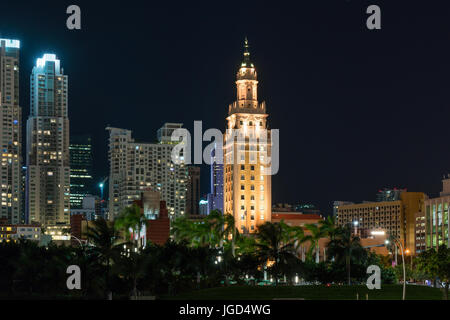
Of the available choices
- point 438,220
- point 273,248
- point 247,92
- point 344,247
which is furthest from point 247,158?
point 273,248

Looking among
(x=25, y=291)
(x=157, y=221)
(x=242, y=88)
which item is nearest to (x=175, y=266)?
(x=25, y=291)

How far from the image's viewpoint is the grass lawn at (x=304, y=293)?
254 feet

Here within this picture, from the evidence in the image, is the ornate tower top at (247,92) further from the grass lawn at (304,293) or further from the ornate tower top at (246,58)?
the grass lawn at (304,293)

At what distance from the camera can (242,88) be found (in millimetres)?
167500

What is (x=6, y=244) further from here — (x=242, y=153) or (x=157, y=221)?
(x=242, y=153)

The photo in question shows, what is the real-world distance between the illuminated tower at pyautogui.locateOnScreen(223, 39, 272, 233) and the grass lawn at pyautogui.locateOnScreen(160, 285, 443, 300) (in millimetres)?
80149

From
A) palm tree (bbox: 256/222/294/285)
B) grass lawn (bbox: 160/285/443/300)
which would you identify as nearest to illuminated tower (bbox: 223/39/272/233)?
palm tree (bbox: 256/222/294/285)

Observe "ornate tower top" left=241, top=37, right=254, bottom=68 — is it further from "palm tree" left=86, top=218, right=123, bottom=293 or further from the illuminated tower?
"palm tree" left=86, top=218, right=123, bottom=293

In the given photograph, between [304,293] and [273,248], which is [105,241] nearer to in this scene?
[304,293]

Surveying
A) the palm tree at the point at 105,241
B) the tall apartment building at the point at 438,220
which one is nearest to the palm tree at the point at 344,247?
the palm tree at the point at 105,241

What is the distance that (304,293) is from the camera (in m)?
78.2

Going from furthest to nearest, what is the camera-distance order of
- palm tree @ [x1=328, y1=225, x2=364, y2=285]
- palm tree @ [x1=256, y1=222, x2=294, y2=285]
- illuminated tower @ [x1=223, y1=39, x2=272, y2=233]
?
illuminated tower @ [x1=223, y1=39, x2=272, y2=233] < palm tree @ [x1=328, y1=225, x2=364, y2=285] < palm tree @ [x1=256, y1=222, x2=294, y2=285]

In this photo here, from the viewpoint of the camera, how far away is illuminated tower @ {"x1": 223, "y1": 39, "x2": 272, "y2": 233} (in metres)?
164
